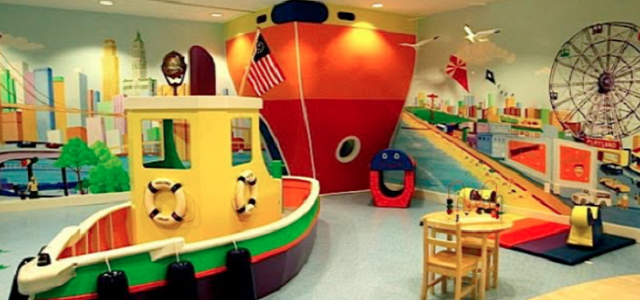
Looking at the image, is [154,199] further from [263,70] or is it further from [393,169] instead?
[393,169]

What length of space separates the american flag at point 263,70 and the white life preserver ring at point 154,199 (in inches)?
154

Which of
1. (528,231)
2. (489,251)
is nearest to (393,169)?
(528,231)

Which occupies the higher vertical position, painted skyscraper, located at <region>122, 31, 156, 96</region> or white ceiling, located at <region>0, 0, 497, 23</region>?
white ceiling, located at <region>0, 0, 497, 23</region>

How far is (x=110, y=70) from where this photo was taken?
26.3 feet

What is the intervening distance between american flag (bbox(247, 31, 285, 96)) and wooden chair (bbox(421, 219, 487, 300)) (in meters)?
4.29

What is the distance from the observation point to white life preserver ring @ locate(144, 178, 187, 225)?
12.5 feet

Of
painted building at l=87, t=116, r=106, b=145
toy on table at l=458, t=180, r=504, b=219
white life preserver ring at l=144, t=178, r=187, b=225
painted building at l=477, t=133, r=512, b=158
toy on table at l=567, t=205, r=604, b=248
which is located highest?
painted building at l=87, t=116, r=106, b=145

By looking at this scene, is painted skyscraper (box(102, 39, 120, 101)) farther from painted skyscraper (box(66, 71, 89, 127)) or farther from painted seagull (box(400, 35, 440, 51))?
painted seagull (box(400, 35, 440, 51))

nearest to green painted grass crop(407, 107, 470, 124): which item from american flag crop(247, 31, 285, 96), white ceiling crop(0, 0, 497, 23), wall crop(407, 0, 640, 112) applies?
wall crop(407, 0, 640, 112)

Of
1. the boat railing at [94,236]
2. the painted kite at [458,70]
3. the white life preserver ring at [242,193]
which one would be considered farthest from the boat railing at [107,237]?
the painted kite at [458,70]

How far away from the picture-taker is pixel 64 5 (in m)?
7.44

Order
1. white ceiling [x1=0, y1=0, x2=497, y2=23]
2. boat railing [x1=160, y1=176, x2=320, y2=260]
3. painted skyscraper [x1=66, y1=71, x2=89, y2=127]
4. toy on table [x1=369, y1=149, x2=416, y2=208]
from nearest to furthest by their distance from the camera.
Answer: boat railing [x1=160, y1=176, x2=320, y2=260], white ceiling [x1=0, y1=0, x2=497, y2=23], toy on table [x1=369, y1=149, x2=416, y2=208], painted skyscraper [x1=66, y1=71, x2=89, y2=127]

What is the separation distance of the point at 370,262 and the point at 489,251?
1167mm

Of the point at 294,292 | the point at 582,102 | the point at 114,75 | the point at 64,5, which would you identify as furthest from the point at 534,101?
the point at 64,5
